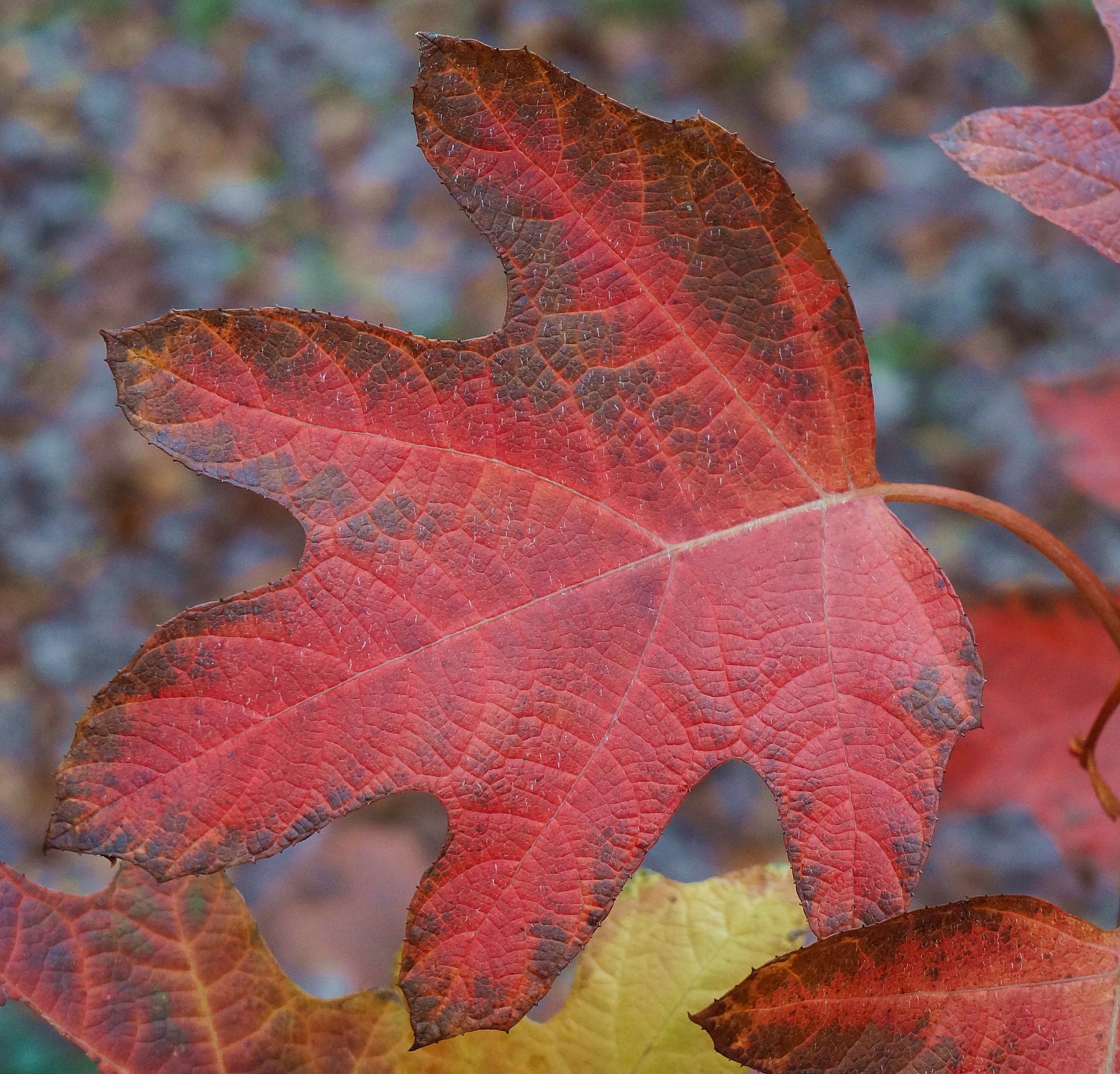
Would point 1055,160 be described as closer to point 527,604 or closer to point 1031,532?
point 1031,532

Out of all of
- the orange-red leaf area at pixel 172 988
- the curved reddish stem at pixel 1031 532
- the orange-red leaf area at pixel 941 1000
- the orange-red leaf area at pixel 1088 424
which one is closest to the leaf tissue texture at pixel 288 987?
the orange-red leaf area at pixel 172 988

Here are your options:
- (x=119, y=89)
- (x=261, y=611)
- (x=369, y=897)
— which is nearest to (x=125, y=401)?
(x=261, y=611)

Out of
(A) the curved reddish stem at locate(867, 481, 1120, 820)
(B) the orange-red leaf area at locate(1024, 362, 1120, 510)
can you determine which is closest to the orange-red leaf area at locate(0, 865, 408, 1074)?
(A) the curved reddish stem at locate(867, 481, 1120, 820)

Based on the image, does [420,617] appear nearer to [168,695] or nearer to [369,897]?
[168,695]

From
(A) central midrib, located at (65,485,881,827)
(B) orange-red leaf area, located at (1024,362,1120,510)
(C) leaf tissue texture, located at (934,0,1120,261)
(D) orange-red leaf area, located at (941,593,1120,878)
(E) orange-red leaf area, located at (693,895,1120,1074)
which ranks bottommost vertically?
(D) orange-red leaf area, located at (941,593,1120,878)

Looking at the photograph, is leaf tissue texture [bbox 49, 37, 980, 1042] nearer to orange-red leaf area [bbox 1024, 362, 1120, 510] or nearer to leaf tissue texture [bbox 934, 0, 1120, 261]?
leaf tissue texture [bbox 934, 0, 1120, 261]

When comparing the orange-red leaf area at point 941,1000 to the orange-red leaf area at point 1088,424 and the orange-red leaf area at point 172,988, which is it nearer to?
the orange-red leaf area at point 172,988
